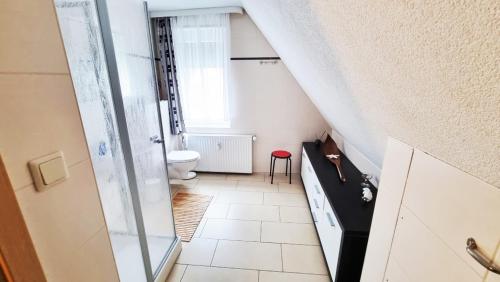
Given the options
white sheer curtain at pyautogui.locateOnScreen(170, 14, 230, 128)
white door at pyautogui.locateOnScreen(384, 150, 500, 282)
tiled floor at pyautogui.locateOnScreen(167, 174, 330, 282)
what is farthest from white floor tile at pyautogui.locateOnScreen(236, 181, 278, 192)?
white door at pyautogui.locateOnScreen(384, 150, 500, 282)

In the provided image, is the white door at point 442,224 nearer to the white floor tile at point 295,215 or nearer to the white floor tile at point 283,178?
the white floor tile at point 295,215

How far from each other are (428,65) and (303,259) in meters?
1.89

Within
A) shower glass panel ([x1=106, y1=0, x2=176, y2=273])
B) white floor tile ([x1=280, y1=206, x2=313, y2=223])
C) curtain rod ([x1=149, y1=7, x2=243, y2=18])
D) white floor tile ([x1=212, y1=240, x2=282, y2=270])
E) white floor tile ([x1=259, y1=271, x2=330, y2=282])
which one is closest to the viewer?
shower glass panel ([x1=106, y1=0, x2=176, y2=273])

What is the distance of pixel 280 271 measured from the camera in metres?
1.78

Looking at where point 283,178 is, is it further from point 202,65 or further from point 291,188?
point 202,65

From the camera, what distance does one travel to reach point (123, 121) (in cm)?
122

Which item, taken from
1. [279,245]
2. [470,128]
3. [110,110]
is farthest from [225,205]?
[470,128]

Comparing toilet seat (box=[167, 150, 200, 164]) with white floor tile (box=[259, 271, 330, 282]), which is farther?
toilet seat (box=[167, 150, 200, 164])

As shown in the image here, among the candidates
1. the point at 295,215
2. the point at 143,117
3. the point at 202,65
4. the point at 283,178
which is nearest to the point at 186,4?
the point at 202,65

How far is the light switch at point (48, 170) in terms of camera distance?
620mm

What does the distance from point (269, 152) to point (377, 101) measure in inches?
105

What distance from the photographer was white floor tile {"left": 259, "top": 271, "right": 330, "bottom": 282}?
5.57 feet

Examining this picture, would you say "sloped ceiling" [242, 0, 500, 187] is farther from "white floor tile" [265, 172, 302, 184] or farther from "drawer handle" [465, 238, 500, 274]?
"white floor tile" [265, 172, 302, 184]

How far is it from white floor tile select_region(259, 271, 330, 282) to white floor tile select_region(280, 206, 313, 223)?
0.68 metres
